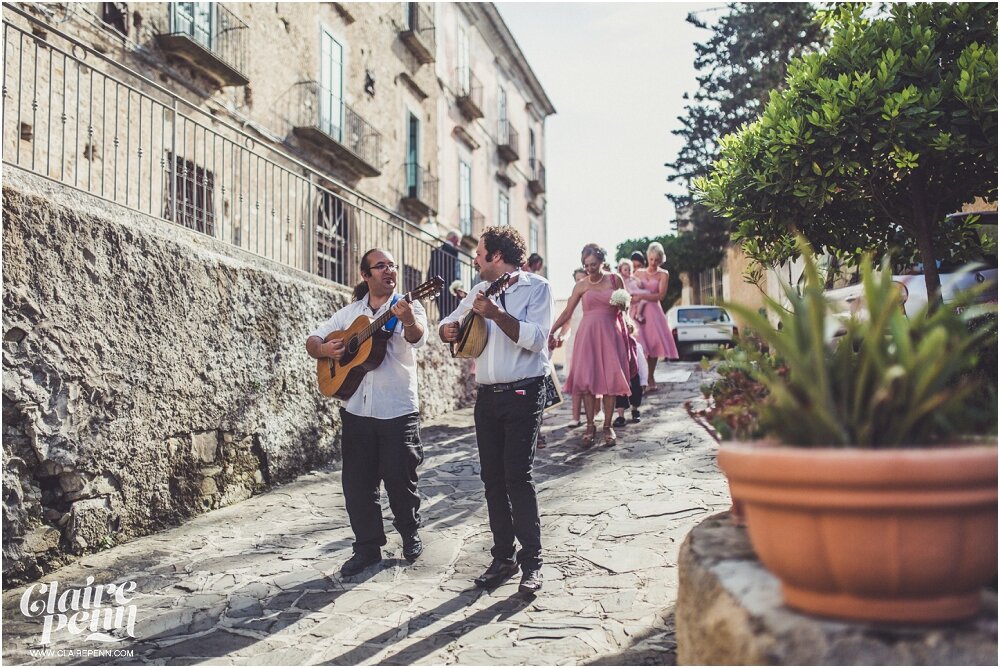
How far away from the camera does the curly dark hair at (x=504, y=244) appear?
444 cm

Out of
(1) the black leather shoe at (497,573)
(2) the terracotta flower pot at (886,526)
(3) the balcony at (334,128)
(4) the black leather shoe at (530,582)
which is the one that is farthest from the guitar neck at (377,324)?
(3) the balcony at (334,128)

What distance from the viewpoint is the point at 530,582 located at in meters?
4.05

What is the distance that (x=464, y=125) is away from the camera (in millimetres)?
21719

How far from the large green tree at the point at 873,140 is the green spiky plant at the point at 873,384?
77.6 inches

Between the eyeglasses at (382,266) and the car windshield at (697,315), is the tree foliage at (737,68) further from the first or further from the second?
the eyeglasses at (382,266)

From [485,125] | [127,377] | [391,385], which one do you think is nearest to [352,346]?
[391,385]

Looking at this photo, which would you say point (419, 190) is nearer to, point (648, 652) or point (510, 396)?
point (510, 396)

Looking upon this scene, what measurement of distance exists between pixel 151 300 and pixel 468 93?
56.6 feet

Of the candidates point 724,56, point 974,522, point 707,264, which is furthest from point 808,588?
point 707,264

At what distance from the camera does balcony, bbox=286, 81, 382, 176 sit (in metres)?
13.9

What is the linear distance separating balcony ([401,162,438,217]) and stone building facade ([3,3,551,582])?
5.42 meters

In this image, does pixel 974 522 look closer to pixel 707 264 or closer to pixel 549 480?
pixel 549 480

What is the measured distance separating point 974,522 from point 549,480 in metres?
4.94

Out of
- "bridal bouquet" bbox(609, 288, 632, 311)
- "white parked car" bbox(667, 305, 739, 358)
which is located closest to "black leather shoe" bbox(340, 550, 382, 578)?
"bridal bouquet" bbox(609, 288, 632, 311)
